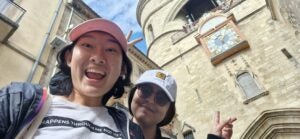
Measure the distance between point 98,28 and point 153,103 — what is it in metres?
0.66

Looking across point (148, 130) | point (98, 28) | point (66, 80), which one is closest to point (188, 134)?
point (148, 130)

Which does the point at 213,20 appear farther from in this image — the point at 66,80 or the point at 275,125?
the point at 66,80

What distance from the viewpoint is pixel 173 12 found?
1938cm

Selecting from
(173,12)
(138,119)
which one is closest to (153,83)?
(138,119)

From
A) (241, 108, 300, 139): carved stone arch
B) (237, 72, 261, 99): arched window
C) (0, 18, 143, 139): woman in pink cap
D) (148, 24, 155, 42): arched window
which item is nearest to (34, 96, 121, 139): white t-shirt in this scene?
(0, 18, 143, 139): woman in pink cap

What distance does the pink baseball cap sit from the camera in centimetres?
162

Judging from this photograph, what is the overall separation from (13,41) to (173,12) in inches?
565

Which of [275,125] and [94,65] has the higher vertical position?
[275,125]

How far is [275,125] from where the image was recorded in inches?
424

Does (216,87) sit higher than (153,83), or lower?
higher

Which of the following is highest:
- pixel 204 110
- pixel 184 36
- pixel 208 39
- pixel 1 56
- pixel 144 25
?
pixel 144 25

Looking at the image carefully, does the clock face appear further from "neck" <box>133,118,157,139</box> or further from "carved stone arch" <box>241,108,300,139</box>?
"neck" <box>133,118,157,139</box>

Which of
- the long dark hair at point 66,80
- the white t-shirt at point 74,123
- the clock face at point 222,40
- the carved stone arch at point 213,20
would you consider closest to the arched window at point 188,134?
the clock face at point 222,40

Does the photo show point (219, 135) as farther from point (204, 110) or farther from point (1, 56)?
point (204, 110)
